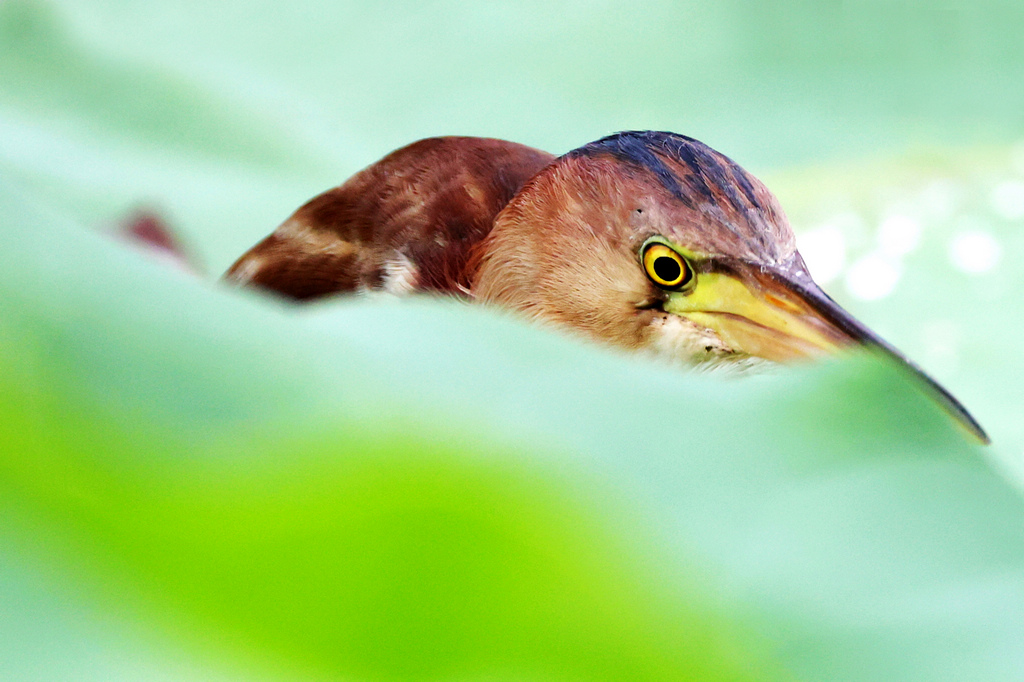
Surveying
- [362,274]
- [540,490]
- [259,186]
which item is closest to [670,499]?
[540,490]

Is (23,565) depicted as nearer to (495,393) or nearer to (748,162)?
(495,393)

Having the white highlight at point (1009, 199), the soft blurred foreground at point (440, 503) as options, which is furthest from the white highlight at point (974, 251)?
the soft blurred foreground at point (440, 503)

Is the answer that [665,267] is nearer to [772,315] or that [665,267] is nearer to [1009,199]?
[772,315]

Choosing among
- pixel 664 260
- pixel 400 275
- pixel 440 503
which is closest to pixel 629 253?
pixel 664 260

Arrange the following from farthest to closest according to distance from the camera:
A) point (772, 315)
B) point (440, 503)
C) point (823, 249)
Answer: point (823, 249) → point (772, 315) → point (440, 503)

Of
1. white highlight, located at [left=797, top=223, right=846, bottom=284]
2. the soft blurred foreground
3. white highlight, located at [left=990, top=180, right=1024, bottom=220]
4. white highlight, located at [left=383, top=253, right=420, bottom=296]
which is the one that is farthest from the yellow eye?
white highlight, located at [left=990, top=180, right=1024, bottom=220]

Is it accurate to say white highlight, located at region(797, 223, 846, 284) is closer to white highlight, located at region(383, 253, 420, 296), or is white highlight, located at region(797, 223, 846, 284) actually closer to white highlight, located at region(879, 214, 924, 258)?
white highlight, located at region(879, 214, 924, 258)
